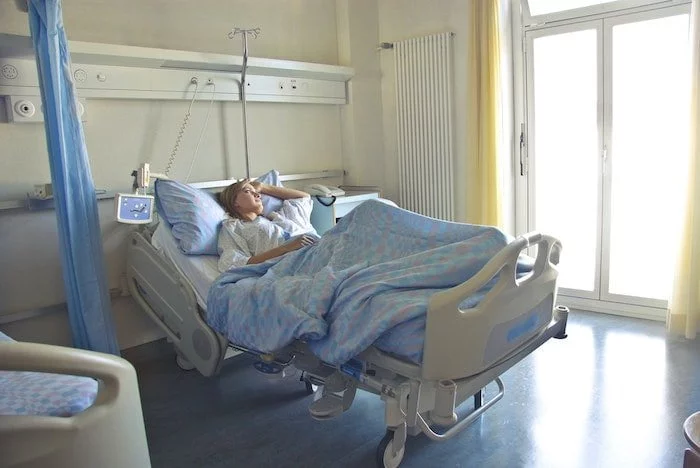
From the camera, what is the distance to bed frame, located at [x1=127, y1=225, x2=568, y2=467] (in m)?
1.77

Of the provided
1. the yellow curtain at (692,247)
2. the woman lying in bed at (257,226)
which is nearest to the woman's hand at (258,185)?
the woman lying in bed at (257,226)

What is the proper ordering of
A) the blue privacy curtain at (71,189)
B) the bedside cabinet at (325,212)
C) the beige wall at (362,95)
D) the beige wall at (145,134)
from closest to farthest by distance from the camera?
1. the blue privacy curtain at (71,189)
2. the beige wall at (145,134)
3. the bedside cabinet at (325,212)
4. the beige wall at (362,95)

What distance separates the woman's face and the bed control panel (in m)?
0.46

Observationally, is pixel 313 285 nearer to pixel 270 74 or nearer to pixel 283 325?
pixel 283 325

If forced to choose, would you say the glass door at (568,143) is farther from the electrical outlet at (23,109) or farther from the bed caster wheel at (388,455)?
the electrical outlet at (23,109)

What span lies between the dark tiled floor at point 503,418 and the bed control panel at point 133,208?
0.86m

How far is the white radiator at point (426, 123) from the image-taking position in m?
4.07

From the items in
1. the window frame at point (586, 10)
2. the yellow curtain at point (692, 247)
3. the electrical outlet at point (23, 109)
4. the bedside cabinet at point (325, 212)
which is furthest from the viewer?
the bedside cabinet at point (325, 212)

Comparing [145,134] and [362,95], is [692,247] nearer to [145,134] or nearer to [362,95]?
[362,95]

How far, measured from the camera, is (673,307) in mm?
3303

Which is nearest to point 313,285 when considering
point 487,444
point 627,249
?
point 487,444

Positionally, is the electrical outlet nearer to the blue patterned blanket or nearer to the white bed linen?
the white bed linen

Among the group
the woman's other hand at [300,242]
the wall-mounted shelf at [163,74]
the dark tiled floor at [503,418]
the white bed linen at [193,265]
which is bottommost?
the dark tiled floor at [503,418]

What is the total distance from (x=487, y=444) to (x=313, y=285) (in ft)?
3.04
